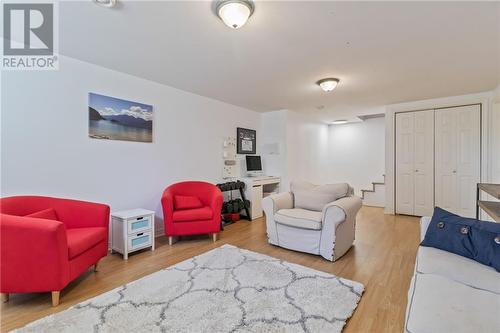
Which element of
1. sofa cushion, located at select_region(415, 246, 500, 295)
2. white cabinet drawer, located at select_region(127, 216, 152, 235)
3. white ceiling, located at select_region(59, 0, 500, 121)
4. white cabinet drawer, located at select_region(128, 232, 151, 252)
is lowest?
white cabinet drawer, located at select_region(128, 232, 151, 252)

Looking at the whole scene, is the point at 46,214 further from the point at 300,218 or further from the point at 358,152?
the point at 358,152

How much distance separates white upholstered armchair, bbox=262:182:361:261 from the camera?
265cm

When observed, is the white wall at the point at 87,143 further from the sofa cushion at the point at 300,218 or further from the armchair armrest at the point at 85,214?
the sofa cushion at the point at 300,218

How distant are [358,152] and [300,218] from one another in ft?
15.5

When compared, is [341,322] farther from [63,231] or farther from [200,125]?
[200,125]

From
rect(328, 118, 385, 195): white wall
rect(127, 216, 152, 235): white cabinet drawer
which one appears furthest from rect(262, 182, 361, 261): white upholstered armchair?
rect(328, 118, 385, 195): white wall

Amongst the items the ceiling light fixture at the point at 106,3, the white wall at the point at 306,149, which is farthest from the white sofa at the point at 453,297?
the white wall at the point at 306,149

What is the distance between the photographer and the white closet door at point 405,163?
475 cm

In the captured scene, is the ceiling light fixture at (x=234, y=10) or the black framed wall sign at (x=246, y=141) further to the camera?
the black framed wall sign at (x=246, y=141)

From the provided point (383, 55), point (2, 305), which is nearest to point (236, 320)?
point (2, 305)

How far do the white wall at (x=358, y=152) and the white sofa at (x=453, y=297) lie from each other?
5219mm

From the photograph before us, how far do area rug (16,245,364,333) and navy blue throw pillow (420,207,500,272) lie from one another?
763mm

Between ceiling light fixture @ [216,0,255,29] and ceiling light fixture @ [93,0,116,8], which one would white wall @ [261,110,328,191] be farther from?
ceiling light fixture @ [93,0,116,8]

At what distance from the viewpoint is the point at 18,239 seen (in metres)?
1.74
